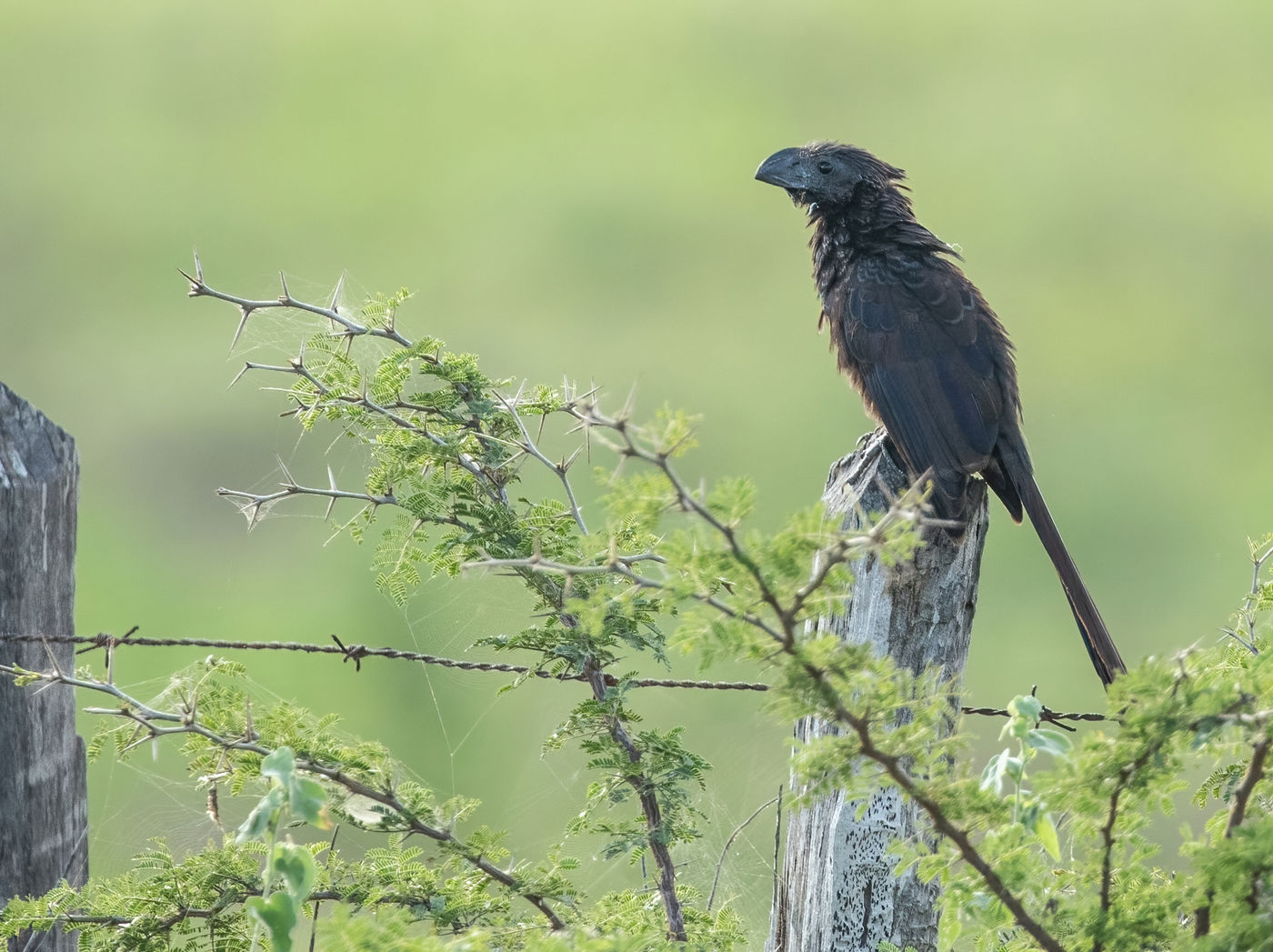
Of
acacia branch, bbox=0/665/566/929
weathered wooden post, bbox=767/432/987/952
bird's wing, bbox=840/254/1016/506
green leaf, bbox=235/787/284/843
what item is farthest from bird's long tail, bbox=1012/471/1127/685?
green leaf, bbox=235/787/284/843

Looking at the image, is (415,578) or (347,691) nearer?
(415,578)

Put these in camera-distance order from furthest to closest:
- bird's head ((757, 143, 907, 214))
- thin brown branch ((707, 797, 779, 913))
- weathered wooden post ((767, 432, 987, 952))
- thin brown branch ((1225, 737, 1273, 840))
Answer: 1. bird's head ((757, 143, 907, 214))
2. thin brown branch ((707, 797, 779, 913))
3. weathered wooden post ((767, 432, 987, 952))
4. thin brown branch ((1225, 737, 1273, 840))

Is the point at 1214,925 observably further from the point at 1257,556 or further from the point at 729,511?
the point at 1257,556

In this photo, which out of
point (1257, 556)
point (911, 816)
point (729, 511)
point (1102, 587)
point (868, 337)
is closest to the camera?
point (729, 511)

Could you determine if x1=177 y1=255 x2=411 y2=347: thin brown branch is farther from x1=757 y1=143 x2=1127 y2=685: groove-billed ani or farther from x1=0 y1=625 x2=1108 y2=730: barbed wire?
x1=757 y1=143 x2=1127 y2=685: groove-billed ani

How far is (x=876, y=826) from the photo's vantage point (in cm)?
208

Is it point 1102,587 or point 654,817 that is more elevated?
point 1102,587

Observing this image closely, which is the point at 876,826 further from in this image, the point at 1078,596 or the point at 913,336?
the point at 913,336

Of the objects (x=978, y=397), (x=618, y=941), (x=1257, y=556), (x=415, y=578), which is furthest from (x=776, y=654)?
(x=978, y=397)

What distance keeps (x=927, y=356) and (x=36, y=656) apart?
2555 millimetres

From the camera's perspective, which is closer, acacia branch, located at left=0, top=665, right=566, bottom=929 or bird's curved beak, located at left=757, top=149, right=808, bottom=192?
acacia branch, located at left=0, top=665, right=566, bottom=929

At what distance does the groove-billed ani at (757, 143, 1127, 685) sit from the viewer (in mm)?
3332

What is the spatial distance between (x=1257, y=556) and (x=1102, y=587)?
20.8m

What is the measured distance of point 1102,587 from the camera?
2188 centimetres
